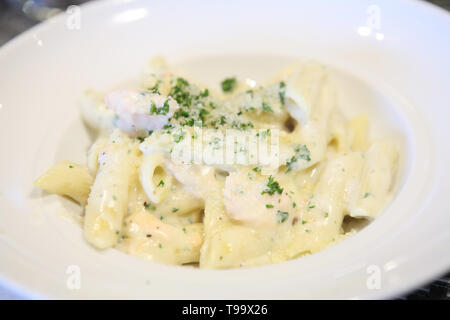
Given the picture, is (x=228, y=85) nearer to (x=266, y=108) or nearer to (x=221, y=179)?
(x=266, y=108)

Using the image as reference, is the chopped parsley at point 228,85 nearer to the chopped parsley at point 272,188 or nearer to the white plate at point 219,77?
the white plate at point 219,77

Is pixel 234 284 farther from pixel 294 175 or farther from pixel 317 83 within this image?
pixel 317 83

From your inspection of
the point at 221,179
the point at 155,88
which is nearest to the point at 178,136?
the point at 221,179

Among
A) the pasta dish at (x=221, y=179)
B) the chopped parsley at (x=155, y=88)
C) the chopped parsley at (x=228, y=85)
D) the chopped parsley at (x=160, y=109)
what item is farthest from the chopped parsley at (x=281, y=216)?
the chopped parsley at (x=228, y=85)

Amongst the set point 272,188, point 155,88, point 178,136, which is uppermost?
point 155,88

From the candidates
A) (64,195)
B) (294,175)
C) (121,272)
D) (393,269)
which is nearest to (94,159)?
(64,195)

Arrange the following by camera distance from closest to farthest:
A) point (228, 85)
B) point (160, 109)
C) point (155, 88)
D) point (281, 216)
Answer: point (281, 216) → point (160, 109) → point (155, 88) → point (228, 85)

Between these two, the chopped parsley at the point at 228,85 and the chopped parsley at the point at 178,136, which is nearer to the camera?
the chopped parsley at the point at 178,136

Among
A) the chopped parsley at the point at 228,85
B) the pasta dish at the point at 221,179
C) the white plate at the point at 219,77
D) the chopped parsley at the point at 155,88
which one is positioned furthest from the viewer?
the chopped parsley at the point at 228,85
